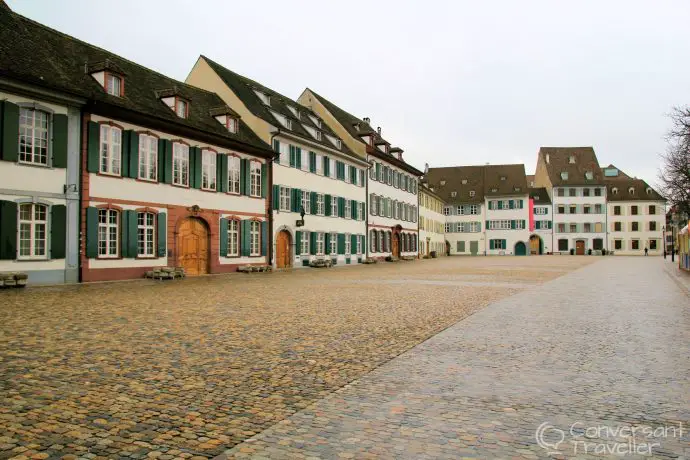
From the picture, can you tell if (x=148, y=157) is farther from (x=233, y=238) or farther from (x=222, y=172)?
(x=233, y=238)

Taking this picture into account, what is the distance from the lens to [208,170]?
26.8 meters

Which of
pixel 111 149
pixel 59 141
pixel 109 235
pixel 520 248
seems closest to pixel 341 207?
pixel 111 149

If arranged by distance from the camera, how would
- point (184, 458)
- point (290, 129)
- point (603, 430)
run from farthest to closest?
1. point (290, 129)
2. point (603, 430)
3. point (184, 458)

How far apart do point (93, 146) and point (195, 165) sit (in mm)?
5662

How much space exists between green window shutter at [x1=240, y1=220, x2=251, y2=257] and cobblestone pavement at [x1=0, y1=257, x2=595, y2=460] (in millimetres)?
14924

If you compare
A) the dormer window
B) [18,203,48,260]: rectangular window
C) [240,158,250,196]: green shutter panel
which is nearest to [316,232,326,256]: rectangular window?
[240,158,250,196]: green shutter panel

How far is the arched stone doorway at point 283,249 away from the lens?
32406mm

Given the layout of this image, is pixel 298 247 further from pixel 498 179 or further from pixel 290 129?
pixel 498 179

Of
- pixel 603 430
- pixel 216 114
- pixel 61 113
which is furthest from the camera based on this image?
pixel 216 114

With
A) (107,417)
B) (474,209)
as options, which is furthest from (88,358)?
(474,209)

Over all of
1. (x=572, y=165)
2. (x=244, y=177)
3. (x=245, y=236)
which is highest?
(x=572, y=165)

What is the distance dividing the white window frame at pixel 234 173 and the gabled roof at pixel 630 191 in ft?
226

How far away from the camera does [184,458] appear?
386 cm

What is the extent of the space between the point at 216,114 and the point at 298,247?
9403 mm
